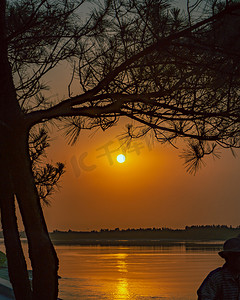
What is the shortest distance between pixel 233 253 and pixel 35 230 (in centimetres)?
377

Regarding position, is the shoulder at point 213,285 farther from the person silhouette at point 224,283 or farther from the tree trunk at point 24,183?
the tree trunk at point 24,183

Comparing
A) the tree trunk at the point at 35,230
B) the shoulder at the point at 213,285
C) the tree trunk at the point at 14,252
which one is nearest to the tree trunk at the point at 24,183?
the tree trunk at the point at 35,230

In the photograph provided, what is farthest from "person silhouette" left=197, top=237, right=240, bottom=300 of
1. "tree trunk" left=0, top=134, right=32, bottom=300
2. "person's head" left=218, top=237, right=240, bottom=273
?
"tree trunk" left=0, top=134, right=32, bottom=300

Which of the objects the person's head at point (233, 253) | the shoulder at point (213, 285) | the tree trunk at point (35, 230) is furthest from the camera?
the tree trunk at point (35, 230)

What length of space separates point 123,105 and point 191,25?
1549 millimetres

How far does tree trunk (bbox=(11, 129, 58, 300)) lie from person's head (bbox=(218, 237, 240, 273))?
3.54 meters

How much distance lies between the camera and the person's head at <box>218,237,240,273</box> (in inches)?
219

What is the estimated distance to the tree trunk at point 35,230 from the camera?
8703mm

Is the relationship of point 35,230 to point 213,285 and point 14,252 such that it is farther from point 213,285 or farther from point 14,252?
point 213,285

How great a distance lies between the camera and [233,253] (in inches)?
220

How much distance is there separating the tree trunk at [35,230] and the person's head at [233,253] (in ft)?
11.6

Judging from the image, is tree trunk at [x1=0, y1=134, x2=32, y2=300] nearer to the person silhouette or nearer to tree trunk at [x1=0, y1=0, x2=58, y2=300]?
tree trunk at [x1=0, y1=0, x2=58, y2=300]

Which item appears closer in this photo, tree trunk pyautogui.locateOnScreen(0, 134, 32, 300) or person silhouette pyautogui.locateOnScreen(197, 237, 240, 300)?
person silhouette pyautogui.locateOnScreen(197, 237, 240, 300)

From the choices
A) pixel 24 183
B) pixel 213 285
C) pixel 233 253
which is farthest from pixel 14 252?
pixel 233 253
